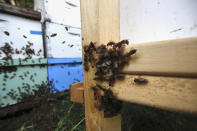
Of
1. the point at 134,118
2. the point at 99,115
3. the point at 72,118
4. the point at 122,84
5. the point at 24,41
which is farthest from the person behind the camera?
the point at 24,41

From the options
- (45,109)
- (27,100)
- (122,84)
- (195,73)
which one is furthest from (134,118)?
(27,100)

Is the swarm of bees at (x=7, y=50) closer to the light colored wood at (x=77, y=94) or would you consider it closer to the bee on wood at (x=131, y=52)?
the light colored wood at (x=77, y=94)

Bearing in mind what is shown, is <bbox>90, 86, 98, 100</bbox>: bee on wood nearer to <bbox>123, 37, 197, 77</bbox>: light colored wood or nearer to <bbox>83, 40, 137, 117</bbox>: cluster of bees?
<bbox>83, 40, 137, 117</bbox>: cluster of bees

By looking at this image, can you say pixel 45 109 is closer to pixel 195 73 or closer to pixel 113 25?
pixel 113 25

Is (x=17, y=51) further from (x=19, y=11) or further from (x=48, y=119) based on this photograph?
(x=48, y=119)

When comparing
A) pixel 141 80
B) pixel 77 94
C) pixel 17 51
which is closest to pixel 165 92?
pixel 141 80
